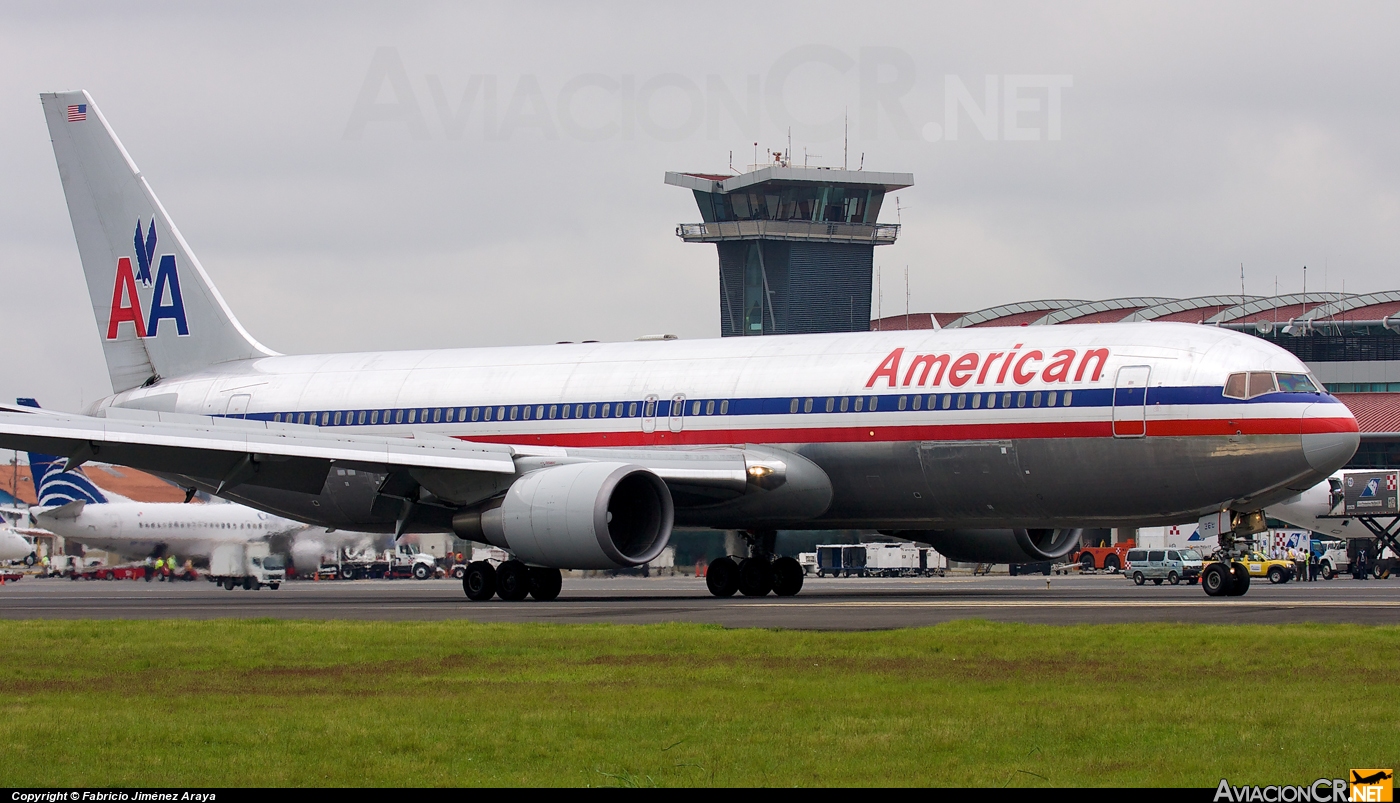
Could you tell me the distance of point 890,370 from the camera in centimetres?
3041

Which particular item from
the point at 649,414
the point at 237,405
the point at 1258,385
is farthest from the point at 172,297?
the point at 1258,385

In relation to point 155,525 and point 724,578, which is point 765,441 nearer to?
point 724,578

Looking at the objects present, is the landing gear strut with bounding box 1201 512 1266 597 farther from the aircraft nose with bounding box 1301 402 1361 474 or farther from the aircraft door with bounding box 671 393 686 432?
the aircraft door with bounding box 671 393 686 432

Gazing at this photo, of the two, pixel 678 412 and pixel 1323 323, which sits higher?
pixel 1323 323

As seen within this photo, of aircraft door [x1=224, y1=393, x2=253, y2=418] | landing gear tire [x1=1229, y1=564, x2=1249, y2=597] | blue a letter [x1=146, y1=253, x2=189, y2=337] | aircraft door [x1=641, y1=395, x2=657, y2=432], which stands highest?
blue a letter [x1=146, y1=253, x2=189, y2=337]

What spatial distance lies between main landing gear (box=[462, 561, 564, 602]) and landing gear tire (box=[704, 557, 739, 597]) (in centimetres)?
443

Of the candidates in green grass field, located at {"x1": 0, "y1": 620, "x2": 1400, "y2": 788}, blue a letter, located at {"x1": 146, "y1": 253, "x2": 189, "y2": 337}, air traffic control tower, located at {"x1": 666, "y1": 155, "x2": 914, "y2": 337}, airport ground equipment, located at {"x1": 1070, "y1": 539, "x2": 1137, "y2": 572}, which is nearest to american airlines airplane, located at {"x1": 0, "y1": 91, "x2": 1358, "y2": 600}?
blue a letter, located at {"x1": 146, "y1": 253, "x2": 189, "y2": 337}

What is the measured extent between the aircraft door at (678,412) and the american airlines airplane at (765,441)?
0.21 feet

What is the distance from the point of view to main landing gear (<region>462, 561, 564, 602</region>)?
3073cm

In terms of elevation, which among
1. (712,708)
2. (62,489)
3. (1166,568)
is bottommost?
(712,708)

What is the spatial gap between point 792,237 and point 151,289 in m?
114

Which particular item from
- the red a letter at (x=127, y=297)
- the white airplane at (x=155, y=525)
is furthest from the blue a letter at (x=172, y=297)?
the white airplane at (x=155, y=525)

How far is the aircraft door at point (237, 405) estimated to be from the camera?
37844 millimetres

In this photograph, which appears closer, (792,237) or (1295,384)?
(1295,384)
